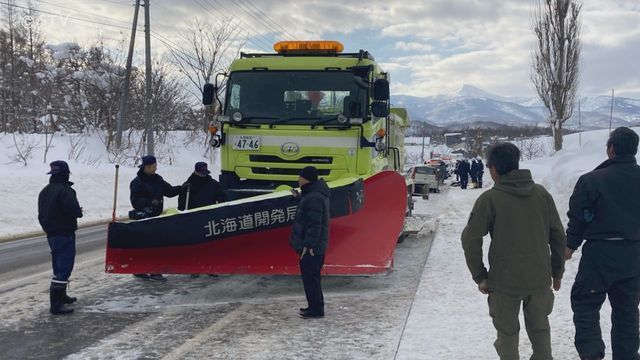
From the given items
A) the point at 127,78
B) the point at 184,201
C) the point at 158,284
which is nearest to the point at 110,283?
the point at 158,284

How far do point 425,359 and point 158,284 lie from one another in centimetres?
428

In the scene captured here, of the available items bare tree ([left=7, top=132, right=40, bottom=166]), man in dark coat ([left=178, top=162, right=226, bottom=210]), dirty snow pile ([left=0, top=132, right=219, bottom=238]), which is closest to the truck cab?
man in dark coat ([left=178, top=162, right=226, bottom=210])

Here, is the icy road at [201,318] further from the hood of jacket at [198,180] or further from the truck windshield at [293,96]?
the truck windshield at [293,96]

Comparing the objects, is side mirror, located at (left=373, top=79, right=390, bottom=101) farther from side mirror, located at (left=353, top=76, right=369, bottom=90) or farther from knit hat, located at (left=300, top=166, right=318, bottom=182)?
knit hat, located at (left=300, top=166, right=318, bottom=182)

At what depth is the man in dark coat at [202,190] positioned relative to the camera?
7.73m

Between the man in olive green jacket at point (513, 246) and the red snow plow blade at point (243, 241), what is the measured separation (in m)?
2.92

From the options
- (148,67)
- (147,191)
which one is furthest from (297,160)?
(148,67)

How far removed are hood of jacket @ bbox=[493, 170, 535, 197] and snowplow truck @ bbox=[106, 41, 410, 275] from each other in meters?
3.14

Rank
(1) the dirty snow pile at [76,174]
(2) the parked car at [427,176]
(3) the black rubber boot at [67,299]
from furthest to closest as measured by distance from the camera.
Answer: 1. (2) the parked car at [427,176]
2. (1) the dirty snow pile at [76,174]
3. (3) the black rubber boot at [67,299]

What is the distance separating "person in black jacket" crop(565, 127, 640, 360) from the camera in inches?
160

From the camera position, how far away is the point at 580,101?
3095 cm

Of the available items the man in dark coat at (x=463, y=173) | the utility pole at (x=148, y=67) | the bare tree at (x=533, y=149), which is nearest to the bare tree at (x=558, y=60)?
the man in dark coat at (x=463, y=173)

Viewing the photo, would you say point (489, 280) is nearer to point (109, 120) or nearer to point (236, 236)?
point (236, 236)

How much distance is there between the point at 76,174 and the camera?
19.8 metres
